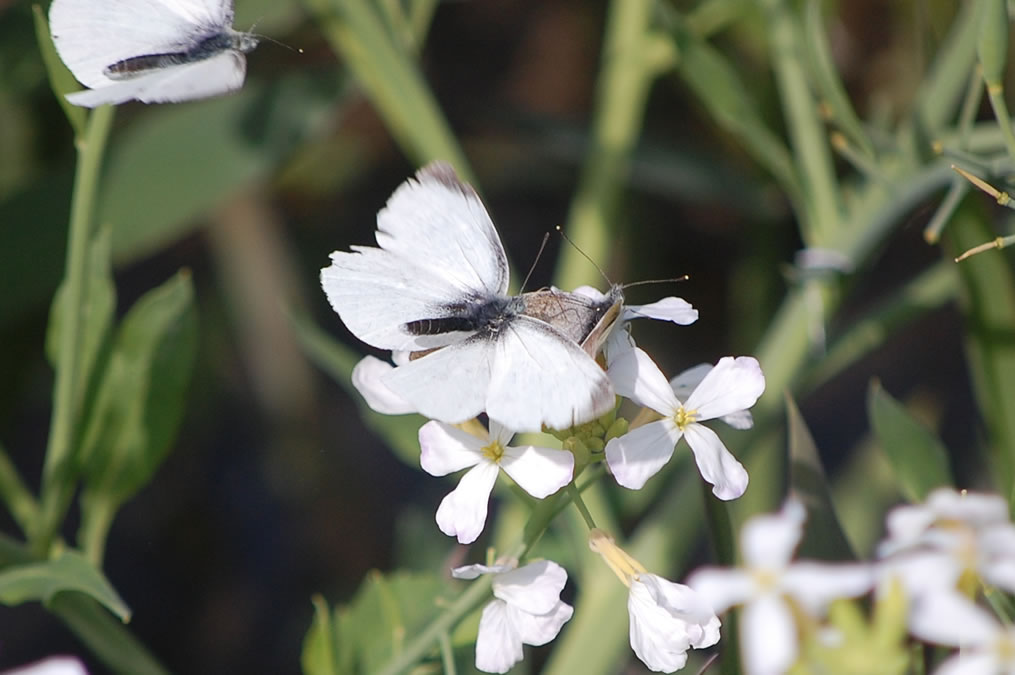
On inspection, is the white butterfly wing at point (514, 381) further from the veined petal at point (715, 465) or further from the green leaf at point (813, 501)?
the green leaf at point (813, 501)

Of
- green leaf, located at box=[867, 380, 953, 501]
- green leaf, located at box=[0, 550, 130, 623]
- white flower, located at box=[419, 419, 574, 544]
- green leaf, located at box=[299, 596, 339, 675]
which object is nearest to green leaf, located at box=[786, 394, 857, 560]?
green leaf, located at box=[867, 380, 953, 501]

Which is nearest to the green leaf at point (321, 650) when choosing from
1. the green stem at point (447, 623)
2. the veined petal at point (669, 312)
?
the green stem at point (447, 623)

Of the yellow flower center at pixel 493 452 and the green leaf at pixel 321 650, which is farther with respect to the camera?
the green leaf at pixel 321 650

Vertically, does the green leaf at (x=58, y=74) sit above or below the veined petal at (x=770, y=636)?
above

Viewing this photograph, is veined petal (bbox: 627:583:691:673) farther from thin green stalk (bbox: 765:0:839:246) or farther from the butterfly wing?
thin green stalk (bbox: 765:0:839:246)

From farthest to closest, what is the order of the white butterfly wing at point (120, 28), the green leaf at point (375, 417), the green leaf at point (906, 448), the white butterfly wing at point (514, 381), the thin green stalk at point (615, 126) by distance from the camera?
the thin green stalk at point (615, 126) → the green leaf at point (375, 417) → the green leaf at point (906, 448) → the white butterfly wing at point (120, 28) → the white butterfly wing at point (514, 381)

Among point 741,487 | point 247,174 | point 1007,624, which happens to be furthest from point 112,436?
point 1007,624

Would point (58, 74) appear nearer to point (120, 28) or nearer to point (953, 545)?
point (120, 28)

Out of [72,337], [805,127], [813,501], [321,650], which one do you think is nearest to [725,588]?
[813,501]

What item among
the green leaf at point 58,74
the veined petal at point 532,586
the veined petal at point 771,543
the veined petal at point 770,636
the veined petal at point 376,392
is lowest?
the veined petal at point 532,586
